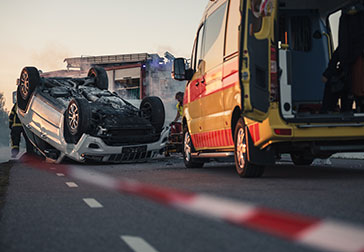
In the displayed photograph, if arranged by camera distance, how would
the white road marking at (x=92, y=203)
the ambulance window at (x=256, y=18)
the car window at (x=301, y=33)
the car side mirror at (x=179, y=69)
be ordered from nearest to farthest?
the white road marking at (x=92, y=203), the ambulance window at (x=256, y=18), the car window at (x=301, y=33), the car side mirror at (x=179, y=69)

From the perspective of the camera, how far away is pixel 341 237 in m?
4.15

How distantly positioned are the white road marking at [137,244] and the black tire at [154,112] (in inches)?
436

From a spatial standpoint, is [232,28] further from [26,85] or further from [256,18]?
[26,85]

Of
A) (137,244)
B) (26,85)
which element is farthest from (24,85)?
(137,244)

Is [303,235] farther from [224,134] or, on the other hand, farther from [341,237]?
[224,134]

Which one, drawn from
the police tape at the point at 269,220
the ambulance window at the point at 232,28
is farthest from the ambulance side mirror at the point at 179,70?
the police tape at the point at 269,220

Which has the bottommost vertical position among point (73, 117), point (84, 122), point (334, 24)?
point (84, 122)

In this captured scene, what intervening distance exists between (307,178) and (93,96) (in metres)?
7.78

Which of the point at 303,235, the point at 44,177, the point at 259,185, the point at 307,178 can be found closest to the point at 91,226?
the point at 303,235

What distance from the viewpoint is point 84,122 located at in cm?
1350

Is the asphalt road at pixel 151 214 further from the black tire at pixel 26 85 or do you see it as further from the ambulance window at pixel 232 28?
the black tire at pixel 26 85

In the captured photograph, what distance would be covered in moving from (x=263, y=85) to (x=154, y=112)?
302 inches

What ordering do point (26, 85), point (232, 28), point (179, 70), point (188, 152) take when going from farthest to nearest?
point (26, 85) < point (188, 152) < point (179, 70) < point (232, 28)

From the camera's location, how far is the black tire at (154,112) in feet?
50.9
